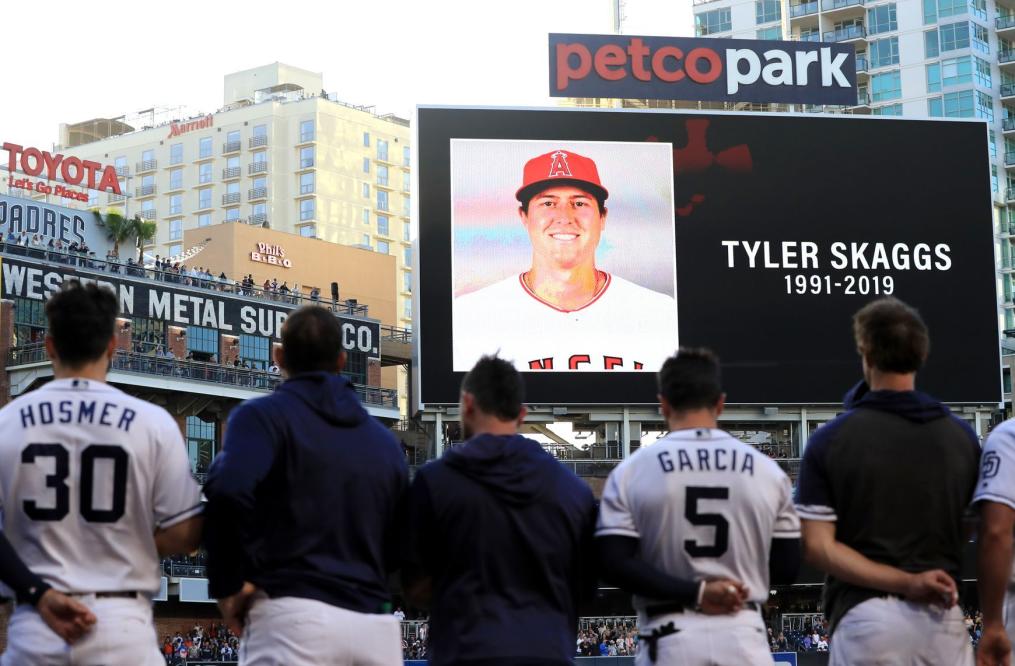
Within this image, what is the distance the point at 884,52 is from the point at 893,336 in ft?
Answer: 308

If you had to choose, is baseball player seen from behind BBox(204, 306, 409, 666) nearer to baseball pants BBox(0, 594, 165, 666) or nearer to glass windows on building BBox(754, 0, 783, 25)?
baseball pants BBox(0, 594, 165, 666)

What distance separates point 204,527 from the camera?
269 inches

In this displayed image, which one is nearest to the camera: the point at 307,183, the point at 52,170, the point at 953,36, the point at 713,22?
the point at 52,170

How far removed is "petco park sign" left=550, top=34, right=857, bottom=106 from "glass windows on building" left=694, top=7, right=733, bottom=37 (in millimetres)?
54114

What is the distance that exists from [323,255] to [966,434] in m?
81.7

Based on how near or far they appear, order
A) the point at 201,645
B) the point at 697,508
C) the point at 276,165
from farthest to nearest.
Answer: the point at 276,165
the point at 201,645
the point at 697,508

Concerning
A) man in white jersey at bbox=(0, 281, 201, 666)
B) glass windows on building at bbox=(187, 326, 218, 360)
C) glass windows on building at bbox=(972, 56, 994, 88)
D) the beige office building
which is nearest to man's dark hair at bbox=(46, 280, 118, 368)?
man in white jersey at bbox=(0, 281, 201, 666)

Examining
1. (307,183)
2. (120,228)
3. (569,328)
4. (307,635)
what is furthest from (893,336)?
(307,183)

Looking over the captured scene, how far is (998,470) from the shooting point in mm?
7082

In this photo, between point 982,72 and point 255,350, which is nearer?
point 255,350

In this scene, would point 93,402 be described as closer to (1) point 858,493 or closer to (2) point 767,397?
(1) point 858,493

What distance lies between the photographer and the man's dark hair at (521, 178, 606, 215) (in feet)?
140

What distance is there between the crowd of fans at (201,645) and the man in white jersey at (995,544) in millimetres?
35463

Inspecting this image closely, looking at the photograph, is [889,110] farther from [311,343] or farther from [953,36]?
[311,343]
